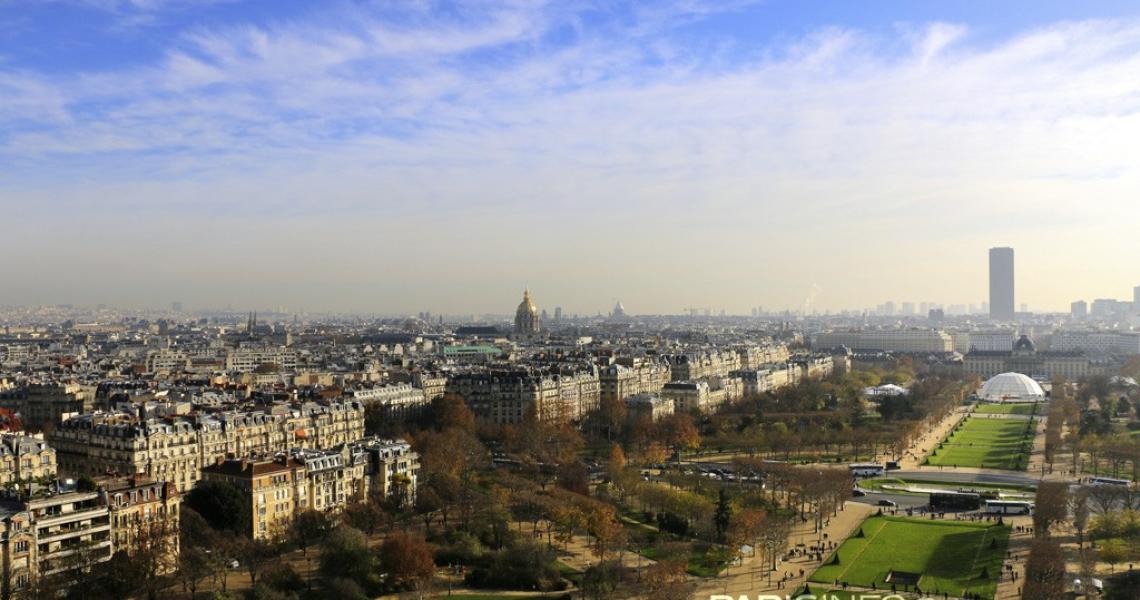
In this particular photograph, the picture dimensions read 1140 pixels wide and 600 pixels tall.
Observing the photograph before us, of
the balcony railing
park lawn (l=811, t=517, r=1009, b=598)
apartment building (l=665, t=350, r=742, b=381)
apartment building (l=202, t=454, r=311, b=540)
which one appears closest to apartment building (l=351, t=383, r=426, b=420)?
apartment building (l=202, t=454, r=311, b=540)

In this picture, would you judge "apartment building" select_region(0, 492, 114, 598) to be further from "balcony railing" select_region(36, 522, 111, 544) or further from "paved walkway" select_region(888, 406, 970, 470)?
"paved walkway" select_region(888, 406, 970, 470)

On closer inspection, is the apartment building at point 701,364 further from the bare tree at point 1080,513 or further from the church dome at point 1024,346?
the bare tree at point 1080,513

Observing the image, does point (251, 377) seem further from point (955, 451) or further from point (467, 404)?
point (955, 451)

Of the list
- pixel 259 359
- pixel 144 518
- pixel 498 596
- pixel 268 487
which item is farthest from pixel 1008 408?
pixel 144 518

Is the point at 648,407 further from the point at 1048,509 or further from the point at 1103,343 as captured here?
the point at 1103,343

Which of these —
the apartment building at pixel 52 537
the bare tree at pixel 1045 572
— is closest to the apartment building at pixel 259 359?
the apartment building at pixel 52 537

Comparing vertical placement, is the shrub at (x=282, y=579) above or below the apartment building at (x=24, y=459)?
below
